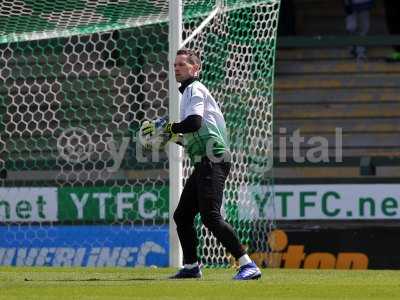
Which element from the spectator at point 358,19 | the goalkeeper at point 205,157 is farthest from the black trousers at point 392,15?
the goalkeeper at point 205,157

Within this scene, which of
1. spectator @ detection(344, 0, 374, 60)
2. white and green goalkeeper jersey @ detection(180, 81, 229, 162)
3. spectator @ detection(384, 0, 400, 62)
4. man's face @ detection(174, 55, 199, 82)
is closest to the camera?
white and green goalkeeper jersey @ detection(180, 81, 229, 162)

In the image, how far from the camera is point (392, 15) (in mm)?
18750

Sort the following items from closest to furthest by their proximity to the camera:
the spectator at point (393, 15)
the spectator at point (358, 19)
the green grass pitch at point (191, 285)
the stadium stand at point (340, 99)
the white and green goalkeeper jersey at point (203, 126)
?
1. the green grass pitch at point (191, 285)
2. the white and green goalkeeper jersey at point (203, 126)
3. the stadium stand at point (340, 99)
4. the spectator at point (358, 19)
5. the spectator at point (393, 15)

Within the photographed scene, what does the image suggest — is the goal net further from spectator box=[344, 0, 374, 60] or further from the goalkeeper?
spectator box=[344, 0, 374, 60]

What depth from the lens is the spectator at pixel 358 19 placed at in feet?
58.1

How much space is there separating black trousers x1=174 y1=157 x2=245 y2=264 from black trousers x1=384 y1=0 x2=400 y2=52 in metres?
10.6

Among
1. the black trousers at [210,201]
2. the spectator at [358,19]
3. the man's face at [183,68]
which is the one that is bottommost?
the black trousers at [210,201]

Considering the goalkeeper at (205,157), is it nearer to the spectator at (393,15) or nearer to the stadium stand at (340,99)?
the stadium stand at (340,99)

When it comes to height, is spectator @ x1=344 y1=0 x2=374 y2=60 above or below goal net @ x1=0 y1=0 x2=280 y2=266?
above

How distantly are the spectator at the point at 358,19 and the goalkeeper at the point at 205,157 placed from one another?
30.9ft

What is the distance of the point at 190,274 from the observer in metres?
8.80

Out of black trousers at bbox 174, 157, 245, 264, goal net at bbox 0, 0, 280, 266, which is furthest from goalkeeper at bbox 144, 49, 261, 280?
goal net at bbox 0, 0, 280, 266

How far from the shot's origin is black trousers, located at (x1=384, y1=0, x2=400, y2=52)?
18578 millimetres

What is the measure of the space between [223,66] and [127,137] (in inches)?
83.6
